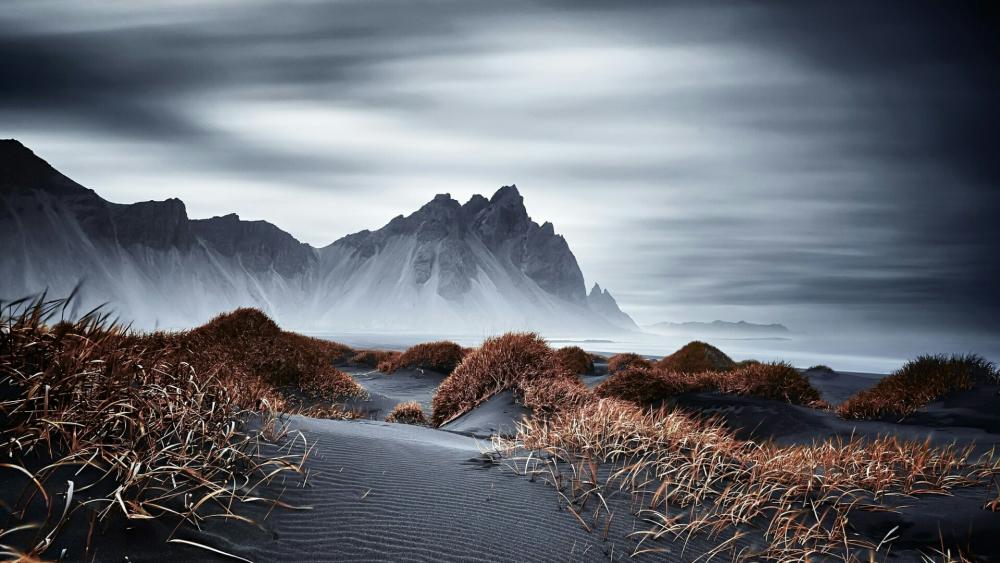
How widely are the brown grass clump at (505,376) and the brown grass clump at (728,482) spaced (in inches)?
151

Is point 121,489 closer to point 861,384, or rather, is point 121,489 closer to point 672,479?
point 672,479

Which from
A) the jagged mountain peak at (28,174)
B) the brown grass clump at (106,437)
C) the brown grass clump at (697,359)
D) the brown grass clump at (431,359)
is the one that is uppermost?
the jagged mountain peak at (28,174)

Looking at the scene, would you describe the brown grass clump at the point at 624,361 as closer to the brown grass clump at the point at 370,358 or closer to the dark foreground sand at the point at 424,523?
the brown grass clump at the point at 370,358

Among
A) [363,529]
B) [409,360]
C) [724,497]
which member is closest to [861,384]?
[409,360]

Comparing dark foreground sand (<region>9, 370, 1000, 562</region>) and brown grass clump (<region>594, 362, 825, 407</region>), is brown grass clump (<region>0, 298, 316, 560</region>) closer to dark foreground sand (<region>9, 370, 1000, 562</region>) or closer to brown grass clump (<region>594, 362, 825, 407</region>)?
dark foreground sand (<region>9, 370, 1000, 562</region>)

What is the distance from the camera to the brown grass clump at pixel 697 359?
20031 mm

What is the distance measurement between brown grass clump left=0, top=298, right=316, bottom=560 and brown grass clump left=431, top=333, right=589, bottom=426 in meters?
6.00

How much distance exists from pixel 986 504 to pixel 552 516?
12.9 feet

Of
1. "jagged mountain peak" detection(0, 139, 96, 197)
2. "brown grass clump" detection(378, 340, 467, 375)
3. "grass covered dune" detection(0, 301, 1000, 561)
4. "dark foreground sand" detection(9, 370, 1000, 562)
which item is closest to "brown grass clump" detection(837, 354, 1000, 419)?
"grass covered dune" detection(0, 301, 1000, 561)

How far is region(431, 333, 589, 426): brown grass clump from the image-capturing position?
31.0 ft

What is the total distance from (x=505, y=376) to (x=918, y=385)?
28.6 ft

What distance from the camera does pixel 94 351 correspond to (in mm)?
3645

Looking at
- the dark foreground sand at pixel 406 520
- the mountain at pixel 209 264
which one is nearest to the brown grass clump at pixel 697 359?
the dark foreground sand at pixel 406 520

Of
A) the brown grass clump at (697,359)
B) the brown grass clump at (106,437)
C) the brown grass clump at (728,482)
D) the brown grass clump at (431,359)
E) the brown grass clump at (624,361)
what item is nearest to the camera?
the brown grass clump at (106,437)
